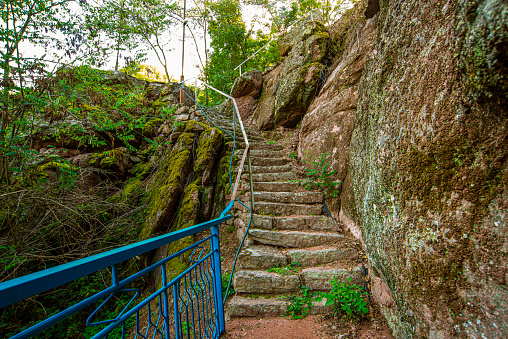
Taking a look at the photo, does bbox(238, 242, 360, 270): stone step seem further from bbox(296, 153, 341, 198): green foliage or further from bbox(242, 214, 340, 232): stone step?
bbox(296, 153, 341, 198): green foliage

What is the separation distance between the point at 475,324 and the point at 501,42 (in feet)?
4.50

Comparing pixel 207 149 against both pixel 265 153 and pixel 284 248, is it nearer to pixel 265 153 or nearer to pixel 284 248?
pixel 265 153

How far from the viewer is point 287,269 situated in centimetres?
264

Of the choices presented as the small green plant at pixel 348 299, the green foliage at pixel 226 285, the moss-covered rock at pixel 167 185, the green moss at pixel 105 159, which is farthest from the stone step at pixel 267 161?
the green moss at pixel 105 159

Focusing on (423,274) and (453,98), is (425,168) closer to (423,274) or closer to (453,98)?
(453,98)

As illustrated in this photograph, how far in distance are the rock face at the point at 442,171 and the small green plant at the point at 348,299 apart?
17 centimetres

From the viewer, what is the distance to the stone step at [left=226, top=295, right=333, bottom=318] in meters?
2.24

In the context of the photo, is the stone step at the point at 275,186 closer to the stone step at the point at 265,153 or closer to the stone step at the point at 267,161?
the stone step at the point at 267,161

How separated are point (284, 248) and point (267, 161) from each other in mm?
2145

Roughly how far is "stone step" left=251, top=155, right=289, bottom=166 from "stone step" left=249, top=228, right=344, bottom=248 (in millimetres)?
1915

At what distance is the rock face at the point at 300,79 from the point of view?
223 inches

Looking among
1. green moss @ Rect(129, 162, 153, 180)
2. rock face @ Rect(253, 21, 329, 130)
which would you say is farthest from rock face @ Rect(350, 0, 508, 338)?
green moss @ Rect(129, 162, 153, 180)

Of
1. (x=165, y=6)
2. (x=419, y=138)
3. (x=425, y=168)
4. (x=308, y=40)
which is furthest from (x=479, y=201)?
(x=165, y=6)

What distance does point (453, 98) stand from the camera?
1354 millimetres
